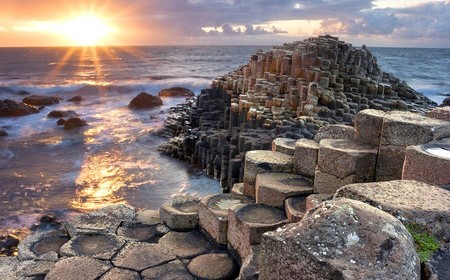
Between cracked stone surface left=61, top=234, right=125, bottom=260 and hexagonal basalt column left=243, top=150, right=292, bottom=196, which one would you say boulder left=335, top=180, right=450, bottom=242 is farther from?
cracked stone surface left=61, top=234, right=125, bottom=260

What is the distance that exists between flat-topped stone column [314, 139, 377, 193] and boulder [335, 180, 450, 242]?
1340 millimetres

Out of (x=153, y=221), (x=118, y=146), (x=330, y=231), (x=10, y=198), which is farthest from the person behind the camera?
(x=118, y=146)

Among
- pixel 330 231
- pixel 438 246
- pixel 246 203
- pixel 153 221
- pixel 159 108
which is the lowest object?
pixel 159 108

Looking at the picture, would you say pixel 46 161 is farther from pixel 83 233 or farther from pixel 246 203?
pixel 246 203

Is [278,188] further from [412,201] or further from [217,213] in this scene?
[412,201]

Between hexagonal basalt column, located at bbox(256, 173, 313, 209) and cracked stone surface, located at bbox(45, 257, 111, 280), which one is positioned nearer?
cracked stone surface, located at bbox(45, 257, 111, 280)

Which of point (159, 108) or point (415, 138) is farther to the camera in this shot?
point (159, 108)

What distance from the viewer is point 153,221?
620cm

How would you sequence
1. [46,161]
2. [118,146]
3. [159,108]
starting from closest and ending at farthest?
[46,161]
[118,146]
[159,108]

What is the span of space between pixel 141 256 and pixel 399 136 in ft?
11.1

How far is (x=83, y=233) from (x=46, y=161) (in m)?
9.98

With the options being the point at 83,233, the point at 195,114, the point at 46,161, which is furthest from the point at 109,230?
the point at 195,114

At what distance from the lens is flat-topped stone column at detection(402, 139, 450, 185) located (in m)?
3.59

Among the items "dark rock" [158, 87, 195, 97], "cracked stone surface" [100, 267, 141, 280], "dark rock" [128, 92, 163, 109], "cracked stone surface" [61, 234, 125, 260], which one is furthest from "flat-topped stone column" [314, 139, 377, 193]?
"dark rock" [158, 87, 195, 97]
